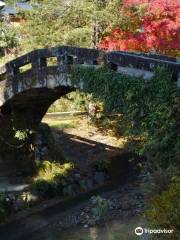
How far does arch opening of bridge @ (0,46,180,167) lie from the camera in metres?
12.2

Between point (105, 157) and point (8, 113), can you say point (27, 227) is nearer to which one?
point (8, 113)

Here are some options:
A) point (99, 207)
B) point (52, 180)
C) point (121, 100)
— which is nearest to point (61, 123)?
point (52, 180)

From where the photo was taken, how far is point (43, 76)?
15422 mm

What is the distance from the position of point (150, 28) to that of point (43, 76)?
24.0 feet

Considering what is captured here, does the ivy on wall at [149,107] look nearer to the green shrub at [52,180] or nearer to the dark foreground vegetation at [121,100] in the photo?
the dark foreground vegetation at [121,100]

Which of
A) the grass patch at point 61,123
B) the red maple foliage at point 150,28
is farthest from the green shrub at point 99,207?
the grass patch at point 61,123

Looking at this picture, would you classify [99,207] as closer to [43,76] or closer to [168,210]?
[43,76]

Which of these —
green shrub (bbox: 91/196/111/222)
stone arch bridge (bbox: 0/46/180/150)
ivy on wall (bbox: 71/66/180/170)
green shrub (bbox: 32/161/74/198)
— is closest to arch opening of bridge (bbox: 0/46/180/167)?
stone arch bridge (bbox: 0/46/180/150)

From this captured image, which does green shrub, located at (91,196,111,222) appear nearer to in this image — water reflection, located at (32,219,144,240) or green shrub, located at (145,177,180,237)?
water reflection, located at (32,219,144,240)

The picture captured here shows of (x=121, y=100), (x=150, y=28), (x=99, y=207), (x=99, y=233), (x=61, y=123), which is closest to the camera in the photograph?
(x=121, y=100)

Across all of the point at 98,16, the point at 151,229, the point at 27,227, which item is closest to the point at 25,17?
the point at 98,16

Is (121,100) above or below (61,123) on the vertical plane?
above

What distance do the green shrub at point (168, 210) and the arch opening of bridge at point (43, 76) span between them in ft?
11.1

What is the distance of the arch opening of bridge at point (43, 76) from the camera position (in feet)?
40.1
